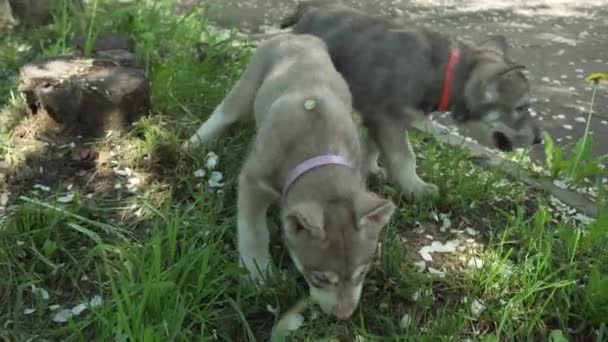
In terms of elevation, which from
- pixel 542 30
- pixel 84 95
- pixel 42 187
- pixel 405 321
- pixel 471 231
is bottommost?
pixel 542 30

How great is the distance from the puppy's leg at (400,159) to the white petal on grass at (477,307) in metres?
0.85

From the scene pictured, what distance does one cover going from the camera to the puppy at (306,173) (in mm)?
2975

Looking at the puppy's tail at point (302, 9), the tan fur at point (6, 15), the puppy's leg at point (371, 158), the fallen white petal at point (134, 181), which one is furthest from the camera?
the tan fur at point (6, 15)

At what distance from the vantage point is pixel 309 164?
10.5ft

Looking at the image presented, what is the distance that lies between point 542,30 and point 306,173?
17.1ft

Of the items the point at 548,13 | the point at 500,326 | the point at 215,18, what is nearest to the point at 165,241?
the point at 500,326

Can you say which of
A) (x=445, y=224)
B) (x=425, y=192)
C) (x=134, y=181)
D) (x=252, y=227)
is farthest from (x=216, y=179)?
(x=445, y=224)

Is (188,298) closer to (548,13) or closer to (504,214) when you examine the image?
(504,214)

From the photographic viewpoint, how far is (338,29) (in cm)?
459

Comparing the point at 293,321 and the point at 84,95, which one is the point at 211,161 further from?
the point at 293,321

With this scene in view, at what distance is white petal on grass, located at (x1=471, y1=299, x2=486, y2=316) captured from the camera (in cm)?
341

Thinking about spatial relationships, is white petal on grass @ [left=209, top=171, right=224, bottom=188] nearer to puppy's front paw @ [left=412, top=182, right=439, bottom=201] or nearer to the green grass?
the green grass

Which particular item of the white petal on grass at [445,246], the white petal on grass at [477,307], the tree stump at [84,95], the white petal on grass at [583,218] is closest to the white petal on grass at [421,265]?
the white petal on grass at [445,246]

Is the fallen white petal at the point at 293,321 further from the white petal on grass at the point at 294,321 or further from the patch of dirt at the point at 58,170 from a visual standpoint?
the patch of dirt at the point at 58,170
